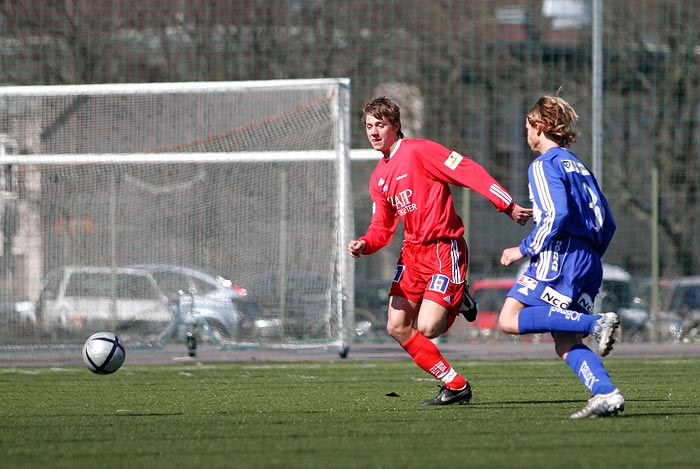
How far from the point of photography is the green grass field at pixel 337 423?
4.78 m

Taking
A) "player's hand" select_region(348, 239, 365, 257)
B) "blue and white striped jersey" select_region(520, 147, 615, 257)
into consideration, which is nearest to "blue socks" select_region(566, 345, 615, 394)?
"blue and white striped jersey" select_region(520, 147, 615, 257)

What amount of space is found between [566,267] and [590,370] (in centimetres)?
54

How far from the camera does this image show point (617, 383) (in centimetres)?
895

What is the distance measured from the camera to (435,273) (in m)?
7.12

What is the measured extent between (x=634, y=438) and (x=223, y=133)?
9.18 metres

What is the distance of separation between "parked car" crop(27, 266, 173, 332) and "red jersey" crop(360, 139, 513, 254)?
6.63 meters

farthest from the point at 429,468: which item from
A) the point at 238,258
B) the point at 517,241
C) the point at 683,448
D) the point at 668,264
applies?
the point at 517,241

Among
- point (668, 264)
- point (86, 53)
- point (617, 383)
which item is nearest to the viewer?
point (617, 383)

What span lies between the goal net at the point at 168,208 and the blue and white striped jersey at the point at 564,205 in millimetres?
7186

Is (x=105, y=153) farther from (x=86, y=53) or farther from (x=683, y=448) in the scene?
(x=683, y=448)

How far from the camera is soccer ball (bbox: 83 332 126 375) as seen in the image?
Answer: 8.59m

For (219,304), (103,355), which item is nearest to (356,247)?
(103,355)

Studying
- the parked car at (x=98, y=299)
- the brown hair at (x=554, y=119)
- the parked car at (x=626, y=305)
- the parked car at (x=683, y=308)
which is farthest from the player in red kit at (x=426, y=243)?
the parked car at (x=683, y=308)

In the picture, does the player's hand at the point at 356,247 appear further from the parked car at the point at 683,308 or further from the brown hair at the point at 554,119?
the parked car at the point at 683,308
